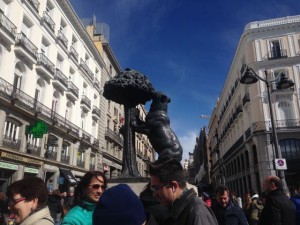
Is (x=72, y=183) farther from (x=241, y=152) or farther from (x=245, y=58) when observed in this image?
(x=245, y=58)

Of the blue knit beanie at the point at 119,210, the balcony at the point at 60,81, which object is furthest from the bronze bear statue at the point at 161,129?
the balcony at the point at 60,81

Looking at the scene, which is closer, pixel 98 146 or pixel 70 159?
pixel 70 159

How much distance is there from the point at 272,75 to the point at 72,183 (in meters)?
20.9

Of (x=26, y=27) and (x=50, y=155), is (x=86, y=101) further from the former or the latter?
(x=26, y=27)

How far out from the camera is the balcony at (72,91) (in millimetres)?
25609

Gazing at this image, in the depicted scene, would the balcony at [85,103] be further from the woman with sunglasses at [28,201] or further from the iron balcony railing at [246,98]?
the woman with sunglasses at [28,201]

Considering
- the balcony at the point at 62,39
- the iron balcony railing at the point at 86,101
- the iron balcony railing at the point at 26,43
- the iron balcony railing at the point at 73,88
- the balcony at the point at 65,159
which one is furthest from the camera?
the iron balcony railing at the point at 86,101

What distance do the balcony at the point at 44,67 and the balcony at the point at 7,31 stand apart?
3051 mm

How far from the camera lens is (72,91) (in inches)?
1022

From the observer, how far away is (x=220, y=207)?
4207 millimetres

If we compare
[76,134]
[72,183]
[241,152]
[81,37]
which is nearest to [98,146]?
[76,134]

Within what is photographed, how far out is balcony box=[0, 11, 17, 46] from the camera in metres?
16.6

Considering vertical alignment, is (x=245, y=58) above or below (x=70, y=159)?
above

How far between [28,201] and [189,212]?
1.35 metres
